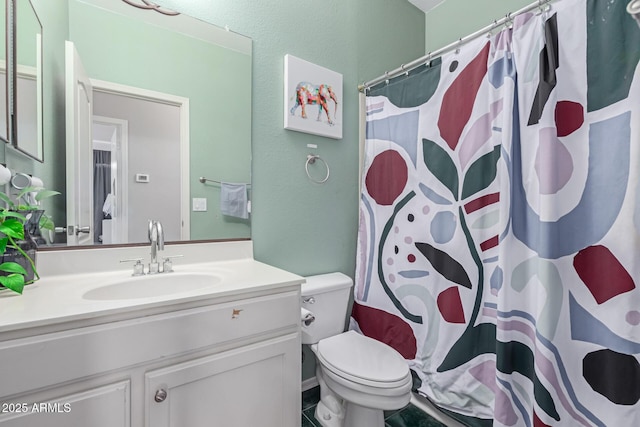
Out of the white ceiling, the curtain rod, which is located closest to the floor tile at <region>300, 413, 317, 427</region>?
the curtain rod

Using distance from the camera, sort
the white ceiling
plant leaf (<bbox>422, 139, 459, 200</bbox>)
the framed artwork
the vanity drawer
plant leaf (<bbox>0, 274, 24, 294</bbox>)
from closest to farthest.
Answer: the vanity drawer < plant leaf (<bbox>0, 274, 24, 294</bbox>) < plant leaf (<bbox>422, 139, 459, 200</bbox>) < the framed artwork < the white ceiling

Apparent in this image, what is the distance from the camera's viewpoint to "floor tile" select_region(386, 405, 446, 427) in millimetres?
1482

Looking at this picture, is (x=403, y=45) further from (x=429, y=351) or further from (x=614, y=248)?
(x=429, y=351)

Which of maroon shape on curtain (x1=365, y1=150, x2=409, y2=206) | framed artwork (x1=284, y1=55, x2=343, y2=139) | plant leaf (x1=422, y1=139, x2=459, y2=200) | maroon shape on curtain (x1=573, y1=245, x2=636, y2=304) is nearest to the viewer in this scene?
maroon shape on curtain (x1=573, y1=245, x2=636, y2=304)

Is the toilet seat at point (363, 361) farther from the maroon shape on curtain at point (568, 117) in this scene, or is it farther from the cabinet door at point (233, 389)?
the maroon shape on curtain at point (568, 117)

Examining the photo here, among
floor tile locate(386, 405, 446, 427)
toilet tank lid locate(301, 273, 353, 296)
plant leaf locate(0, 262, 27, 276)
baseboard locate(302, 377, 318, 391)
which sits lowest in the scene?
floor tile locate(386, 405, 446, 427)

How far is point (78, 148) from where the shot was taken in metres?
1.10

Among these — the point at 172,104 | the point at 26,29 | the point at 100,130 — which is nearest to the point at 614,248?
the point at 172,104

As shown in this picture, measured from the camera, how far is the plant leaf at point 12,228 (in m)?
0.78

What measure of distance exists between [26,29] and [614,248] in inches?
82.8

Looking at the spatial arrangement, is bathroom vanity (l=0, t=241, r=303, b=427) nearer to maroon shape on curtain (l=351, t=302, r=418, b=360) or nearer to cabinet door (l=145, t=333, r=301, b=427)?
cabinet door (l=145, t=333, r=301, b=427)

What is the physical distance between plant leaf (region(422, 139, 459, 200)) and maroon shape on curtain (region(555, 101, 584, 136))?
1.41ft

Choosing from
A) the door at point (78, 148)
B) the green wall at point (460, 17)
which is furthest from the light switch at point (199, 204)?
the green wall at point (460, 17)

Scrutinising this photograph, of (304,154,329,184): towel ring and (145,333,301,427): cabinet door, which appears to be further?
(304,154,329,184): towel ring
